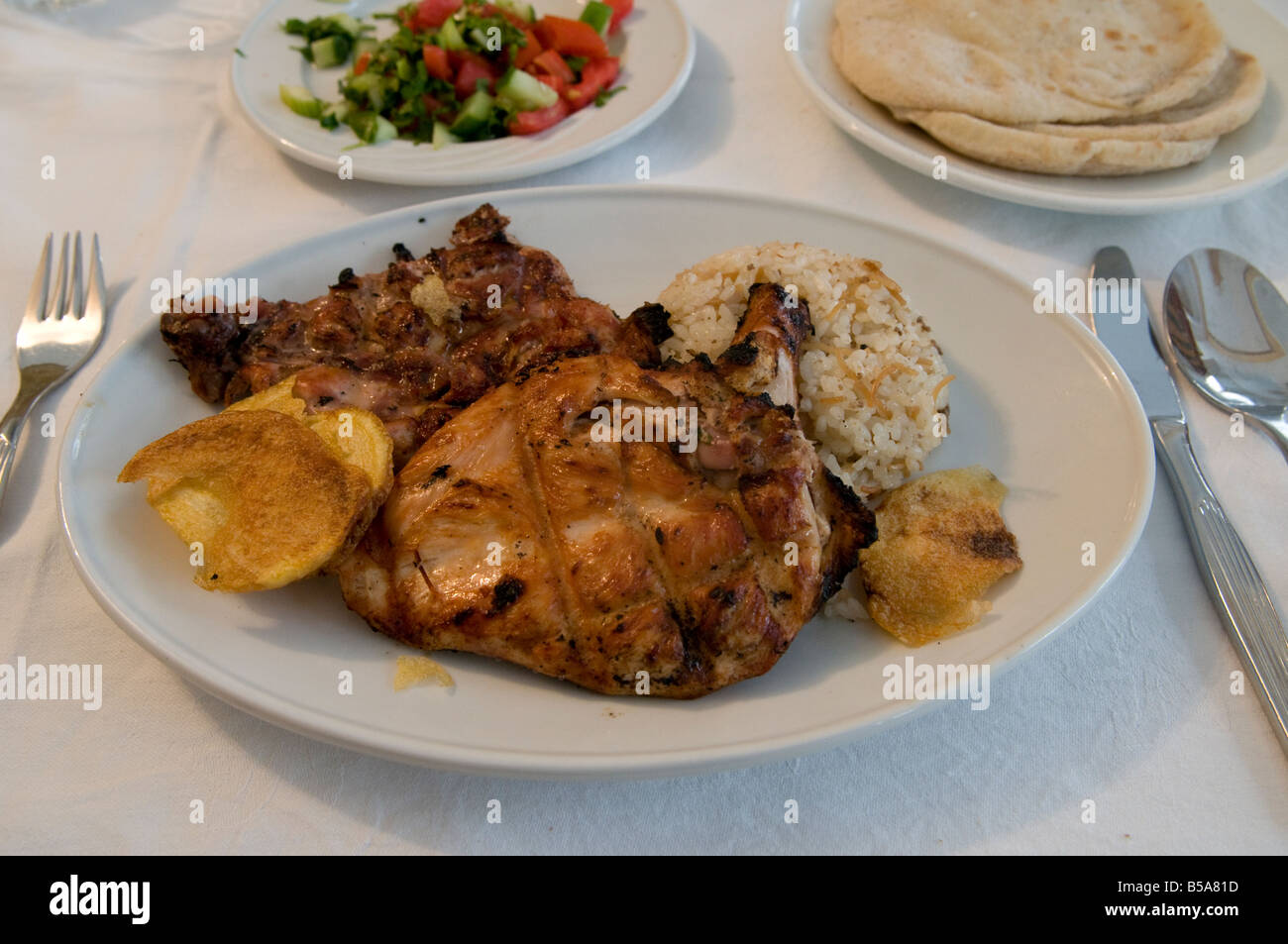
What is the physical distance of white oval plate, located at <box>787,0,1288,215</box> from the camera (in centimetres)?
376

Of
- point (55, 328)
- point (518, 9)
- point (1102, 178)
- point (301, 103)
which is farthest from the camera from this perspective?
point (518, 9)

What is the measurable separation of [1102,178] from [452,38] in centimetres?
311

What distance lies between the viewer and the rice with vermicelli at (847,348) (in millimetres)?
2840

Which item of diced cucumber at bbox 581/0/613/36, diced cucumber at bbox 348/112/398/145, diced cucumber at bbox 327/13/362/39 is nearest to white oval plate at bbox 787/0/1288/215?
diced cucumber at bbox 581/0/613/36

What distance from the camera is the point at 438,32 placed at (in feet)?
14.6

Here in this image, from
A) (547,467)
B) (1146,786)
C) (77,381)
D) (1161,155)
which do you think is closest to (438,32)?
(77,381)

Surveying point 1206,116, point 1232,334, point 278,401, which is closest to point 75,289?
point 278,401

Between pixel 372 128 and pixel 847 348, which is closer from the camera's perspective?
pixel 847 348

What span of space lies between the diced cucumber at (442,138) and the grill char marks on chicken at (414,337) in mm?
1155

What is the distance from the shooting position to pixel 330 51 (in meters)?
4.51

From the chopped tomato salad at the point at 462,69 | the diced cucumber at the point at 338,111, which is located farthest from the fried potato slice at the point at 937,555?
the diced cucumber at the point at 338,111

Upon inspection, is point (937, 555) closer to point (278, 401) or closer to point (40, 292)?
point (278, 401)

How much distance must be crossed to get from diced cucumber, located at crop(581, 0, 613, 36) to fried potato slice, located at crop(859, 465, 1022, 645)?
305cm

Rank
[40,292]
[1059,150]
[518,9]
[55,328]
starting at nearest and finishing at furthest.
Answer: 1. [55,328]
2. [40,292]
3. [1059,150]
4. [518,9]
